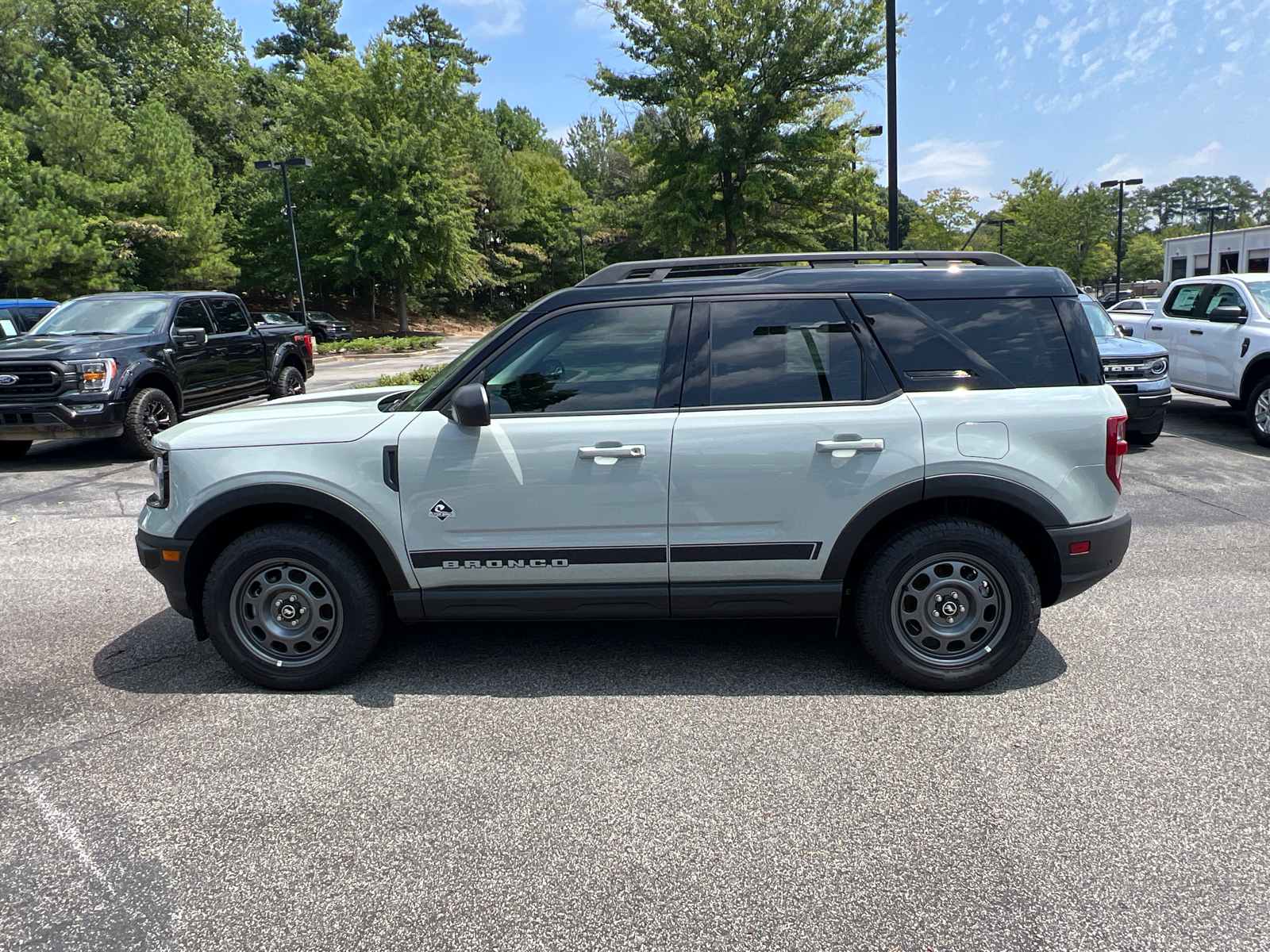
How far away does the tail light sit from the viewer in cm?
399

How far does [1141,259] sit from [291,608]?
119731mm

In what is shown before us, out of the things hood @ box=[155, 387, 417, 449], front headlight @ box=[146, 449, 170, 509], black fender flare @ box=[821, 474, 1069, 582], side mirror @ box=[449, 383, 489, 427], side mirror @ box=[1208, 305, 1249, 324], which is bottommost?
black fender flare @ box=[821, 474, 1069, 582]

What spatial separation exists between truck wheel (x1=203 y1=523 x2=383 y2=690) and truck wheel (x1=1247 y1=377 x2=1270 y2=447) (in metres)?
10.3

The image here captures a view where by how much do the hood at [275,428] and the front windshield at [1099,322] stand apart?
31.0 ft

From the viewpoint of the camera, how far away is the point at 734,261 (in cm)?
435

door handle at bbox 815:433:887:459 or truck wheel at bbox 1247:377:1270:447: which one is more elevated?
door handle at bbox 815:433:887:459

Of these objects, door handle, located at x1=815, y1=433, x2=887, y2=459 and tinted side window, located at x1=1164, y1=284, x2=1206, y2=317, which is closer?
door handle, located at x1=815, y1=433, x2=887, y2=459

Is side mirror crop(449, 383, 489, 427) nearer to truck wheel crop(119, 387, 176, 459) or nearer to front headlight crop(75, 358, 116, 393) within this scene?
truck wheel crop(119, 387, 176, 459)

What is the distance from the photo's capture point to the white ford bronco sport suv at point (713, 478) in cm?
398

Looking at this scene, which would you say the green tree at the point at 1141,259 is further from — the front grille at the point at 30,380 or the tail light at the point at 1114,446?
the tail light at the point at 1114,446

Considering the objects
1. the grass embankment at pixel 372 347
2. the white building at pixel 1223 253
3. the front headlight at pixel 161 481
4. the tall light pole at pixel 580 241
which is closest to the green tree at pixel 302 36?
the tall light pole at pixel 580 241

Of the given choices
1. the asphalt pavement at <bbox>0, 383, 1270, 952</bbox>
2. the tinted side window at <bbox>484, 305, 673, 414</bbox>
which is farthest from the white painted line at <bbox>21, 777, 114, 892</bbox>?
the tinted side window at <bbox>484, 305, 673, 414</bbox>

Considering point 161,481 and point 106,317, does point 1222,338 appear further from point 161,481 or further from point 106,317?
point 106,317

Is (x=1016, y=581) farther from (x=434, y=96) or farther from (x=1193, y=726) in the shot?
(x=434, y=96)
